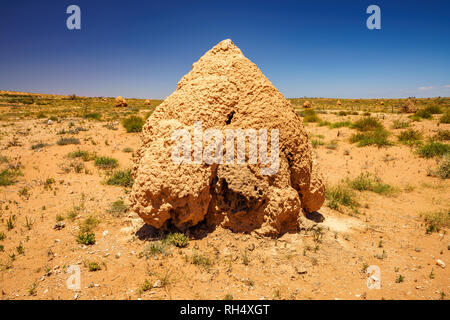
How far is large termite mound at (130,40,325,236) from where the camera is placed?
120 inches

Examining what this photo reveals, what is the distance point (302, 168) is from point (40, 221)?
445 centimetres

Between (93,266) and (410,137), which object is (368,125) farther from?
(93,266)

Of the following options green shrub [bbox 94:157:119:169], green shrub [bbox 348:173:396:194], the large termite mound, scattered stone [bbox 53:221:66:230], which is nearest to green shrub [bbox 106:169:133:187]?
green shrub [bbox 94:157:119:169]

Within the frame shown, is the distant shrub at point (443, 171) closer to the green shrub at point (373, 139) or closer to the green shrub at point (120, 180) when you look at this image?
the green shrub at point (373, 139)

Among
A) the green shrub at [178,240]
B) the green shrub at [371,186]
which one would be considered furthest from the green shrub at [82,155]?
the green shrub at [371,186]

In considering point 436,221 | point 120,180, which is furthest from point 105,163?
point 436,221

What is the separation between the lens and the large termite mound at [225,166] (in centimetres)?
306

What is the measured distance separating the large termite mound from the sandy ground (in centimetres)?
36

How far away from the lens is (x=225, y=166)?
3.22 m

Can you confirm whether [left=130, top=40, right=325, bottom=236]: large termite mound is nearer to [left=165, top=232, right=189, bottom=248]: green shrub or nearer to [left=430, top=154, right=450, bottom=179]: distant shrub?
[left=165, top=232, right=189, bottom=248]: green shrub

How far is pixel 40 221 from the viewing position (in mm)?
3967

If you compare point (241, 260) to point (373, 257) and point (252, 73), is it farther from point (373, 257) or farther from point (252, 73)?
point (252, 73)

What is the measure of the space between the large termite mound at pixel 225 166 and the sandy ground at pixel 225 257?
Result: 0.36 metres
